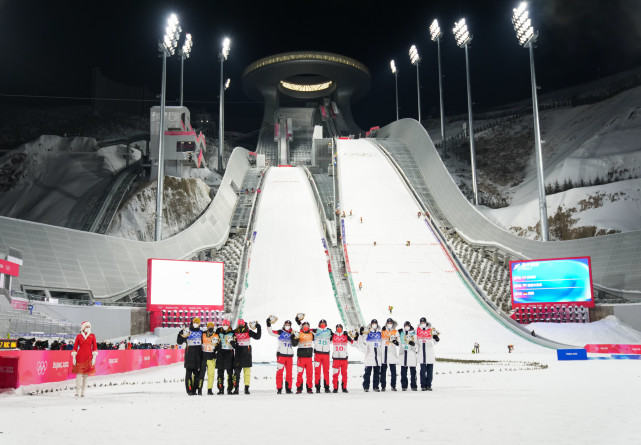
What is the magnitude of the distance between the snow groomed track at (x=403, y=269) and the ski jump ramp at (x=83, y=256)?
8728mm

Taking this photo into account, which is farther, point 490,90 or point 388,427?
point 490,90

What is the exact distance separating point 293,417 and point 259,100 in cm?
7505

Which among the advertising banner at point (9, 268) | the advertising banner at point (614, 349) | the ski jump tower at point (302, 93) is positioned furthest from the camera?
the ski jump tower at point (302, 93)

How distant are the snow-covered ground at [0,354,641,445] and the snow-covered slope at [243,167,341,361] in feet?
42.9

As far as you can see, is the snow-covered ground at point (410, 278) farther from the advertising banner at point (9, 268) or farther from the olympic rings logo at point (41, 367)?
the olympic rings logo at point (41, 367)

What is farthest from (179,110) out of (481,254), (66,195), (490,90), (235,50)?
(490,90)

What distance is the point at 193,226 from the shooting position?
97.8 feet

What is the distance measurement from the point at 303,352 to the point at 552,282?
17.6 meters

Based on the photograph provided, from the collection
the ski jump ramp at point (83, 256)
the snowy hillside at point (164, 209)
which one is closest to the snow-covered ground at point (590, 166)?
the snowy hillside at point (164, 209)

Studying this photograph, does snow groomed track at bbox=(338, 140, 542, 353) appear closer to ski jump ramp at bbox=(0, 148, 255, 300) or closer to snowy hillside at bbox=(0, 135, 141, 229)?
ski jump ramp at bbox=(0, 148, 255, 300)

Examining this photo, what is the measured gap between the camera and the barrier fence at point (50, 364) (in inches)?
371

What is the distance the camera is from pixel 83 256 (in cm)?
2106

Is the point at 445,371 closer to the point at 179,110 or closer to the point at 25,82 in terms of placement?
the point at 179,110

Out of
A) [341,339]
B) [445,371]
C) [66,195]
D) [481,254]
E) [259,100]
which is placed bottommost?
[445,371]
